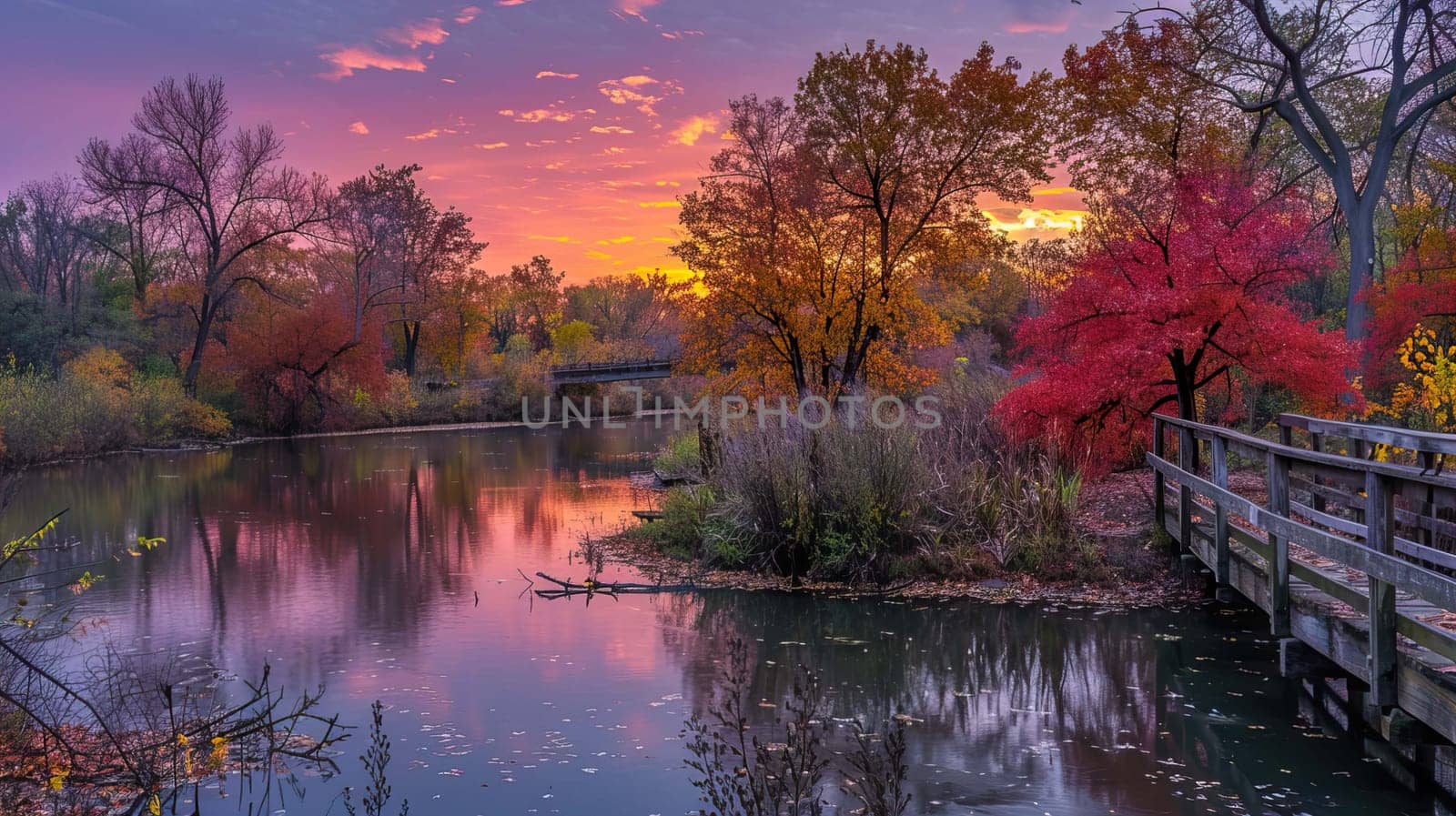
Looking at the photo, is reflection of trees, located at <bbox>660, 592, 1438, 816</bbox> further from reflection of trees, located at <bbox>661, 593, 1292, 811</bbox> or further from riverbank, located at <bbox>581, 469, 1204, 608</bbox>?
riverbank, located at <bbox>581, 469, 1204, 608</bbox>

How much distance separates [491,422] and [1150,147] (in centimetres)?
3967

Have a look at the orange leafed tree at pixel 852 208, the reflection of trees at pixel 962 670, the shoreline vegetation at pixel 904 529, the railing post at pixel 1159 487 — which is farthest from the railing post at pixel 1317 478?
the orange leafed tree at pixel 852 208

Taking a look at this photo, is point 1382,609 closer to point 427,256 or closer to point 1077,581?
point 1077,581

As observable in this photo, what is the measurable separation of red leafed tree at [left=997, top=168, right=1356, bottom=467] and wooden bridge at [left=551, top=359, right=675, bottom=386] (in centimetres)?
4047

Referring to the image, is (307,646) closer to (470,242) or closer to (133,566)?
(133,566)

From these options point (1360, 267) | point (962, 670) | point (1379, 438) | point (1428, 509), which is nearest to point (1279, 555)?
point (1379, 438)

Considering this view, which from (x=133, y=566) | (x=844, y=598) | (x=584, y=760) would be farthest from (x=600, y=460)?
(x=584, y=760)

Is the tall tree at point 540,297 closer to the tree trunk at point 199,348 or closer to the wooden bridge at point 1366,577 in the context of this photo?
the tree trunk at point 199,348

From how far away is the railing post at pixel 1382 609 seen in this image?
630cm

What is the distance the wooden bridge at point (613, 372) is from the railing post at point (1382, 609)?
49.0 meters

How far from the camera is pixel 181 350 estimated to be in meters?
44.2

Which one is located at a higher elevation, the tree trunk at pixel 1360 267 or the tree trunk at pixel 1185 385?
the tree trunk at pixel 1360 267

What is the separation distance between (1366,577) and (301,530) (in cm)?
1622

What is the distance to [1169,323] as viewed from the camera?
13.5 meters
